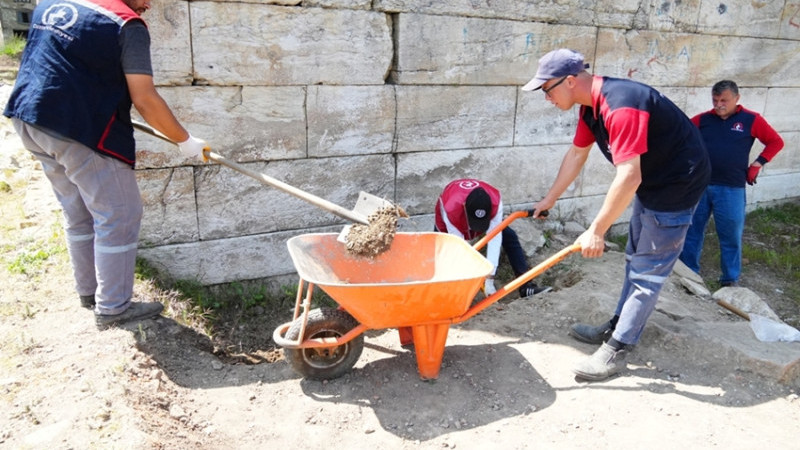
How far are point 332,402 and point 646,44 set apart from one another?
4758 mm

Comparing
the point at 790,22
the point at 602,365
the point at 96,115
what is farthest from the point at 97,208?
the point at 790,22

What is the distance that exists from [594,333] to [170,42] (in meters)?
3.43

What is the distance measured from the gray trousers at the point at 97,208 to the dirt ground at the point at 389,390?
303 millimetres

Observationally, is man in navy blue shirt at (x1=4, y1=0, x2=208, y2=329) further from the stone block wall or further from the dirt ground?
the stone block wall

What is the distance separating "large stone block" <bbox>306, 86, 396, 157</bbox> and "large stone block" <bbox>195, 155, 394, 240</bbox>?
0.31ft

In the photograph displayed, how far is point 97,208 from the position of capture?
3217mm

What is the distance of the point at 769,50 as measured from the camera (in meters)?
6.56


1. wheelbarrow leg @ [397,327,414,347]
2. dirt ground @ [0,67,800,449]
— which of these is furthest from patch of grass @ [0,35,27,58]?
wheelbarrow leg @ [397,327,414,347]

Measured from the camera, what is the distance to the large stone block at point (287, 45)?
3.95 meters

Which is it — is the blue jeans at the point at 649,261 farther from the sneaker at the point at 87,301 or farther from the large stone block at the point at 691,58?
the sneaker at the point at 87,301

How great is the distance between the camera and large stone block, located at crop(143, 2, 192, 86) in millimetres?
3773

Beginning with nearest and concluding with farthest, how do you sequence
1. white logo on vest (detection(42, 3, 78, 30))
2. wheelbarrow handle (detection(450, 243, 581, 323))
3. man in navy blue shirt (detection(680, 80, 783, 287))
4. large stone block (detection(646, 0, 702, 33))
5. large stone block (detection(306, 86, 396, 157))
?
white logo on vest (detection(42, 3, 78, 30)) < wheelbarrow handle (detection(450, 243, 581, 323)) < large stone block (detection(306, 86, 396, 157)) < man in navy blue shirt (detection(680, 80, 783, 287)) < large stone block (detection(646, 0, 702, 33))

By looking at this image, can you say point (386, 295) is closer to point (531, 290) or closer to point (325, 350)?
point (325, 350)

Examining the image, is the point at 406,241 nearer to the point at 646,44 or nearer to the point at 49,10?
the point at 49,10
